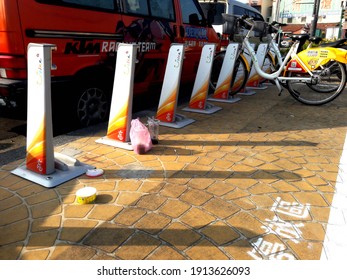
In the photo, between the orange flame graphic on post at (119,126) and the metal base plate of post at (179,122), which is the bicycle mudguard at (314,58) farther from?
the orange flame graphic on post at (119,126)

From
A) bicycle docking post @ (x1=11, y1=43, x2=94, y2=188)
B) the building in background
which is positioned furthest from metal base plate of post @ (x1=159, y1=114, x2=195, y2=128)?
the building in background

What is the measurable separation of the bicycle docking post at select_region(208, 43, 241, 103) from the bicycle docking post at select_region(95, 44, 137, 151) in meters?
2.89

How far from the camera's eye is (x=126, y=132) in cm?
372

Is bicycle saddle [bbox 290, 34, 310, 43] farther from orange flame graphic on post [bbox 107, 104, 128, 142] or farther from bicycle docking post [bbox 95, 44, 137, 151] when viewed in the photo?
orange flame graphic on post [bbox 107, 104, 128, 142]

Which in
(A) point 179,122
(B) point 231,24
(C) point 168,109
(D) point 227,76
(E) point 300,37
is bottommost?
(A) point 179,122

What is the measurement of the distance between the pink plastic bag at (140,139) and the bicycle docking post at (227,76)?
9.90ft

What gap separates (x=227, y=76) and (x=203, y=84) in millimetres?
1052

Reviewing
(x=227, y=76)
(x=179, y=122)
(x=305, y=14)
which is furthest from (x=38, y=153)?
(x=305, y=14)

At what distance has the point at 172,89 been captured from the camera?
4.46 m

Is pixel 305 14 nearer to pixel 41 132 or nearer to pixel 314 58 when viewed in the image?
pixel 314 58

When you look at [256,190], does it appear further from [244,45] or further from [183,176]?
[244,45]

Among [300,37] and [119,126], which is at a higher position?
[300,37]

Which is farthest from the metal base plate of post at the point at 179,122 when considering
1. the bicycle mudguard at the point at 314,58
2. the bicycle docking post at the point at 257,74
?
the bicycle docking post at the point at 257,74

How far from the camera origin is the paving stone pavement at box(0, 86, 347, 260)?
204 cm
